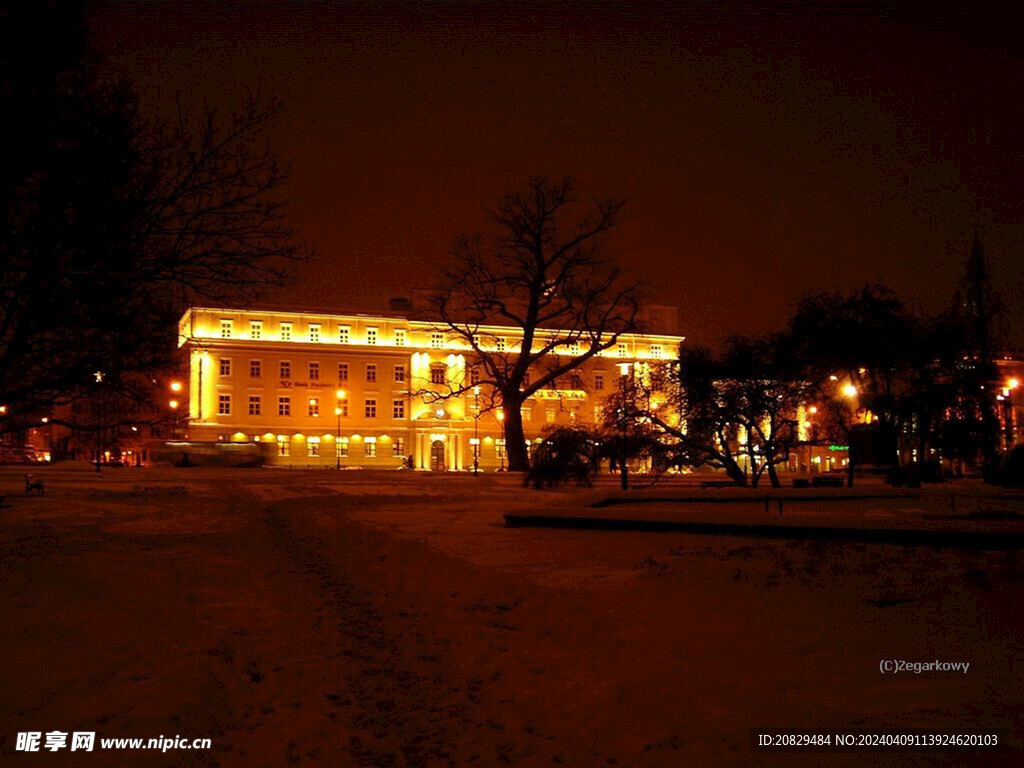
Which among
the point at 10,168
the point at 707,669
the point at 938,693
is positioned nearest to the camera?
the point at 938,693

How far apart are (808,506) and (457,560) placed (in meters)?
9.83

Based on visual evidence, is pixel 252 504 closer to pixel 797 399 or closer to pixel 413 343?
pixel 797 399

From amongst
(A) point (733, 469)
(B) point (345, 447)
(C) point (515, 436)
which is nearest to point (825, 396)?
(A) point (733, 469)

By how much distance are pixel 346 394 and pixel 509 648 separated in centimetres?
8469

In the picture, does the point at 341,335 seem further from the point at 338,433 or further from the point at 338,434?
the point at 338,434

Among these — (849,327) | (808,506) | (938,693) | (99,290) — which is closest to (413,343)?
(849,327)

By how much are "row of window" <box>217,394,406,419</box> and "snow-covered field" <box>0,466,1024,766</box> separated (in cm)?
7538

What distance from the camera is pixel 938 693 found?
5.89 metres

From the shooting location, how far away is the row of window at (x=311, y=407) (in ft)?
285

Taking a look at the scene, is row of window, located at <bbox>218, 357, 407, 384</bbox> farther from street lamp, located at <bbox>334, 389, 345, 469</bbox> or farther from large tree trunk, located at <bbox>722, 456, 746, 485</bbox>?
large tree trunk, located at <bbox>722, 456, 746, 485</bbox>

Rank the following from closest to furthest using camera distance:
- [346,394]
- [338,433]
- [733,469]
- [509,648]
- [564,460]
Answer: [509,648]
[733,469]
[564,460]
[338,433]
[346,394]

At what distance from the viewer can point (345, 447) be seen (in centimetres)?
9038

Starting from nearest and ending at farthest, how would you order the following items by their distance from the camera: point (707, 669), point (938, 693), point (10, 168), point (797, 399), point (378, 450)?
1. point (938, 693)
2. point (707, 669)
3. point (10, 168)
4. point (797, 399)
5. point (378, 450)

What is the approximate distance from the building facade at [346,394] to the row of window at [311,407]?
0.11 m
